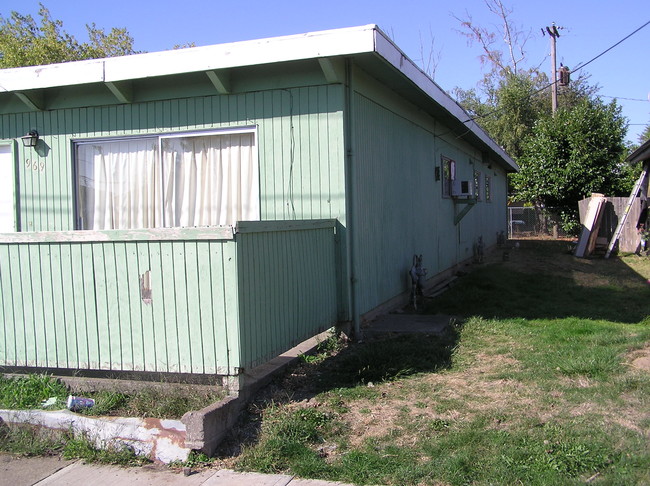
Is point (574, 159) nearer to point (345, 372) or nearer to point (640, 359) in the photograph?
point (640, 359)

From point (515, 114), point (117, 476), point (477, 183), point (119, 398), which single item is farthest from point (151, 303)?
point (515, 114)

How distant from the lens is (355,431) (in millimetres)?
3977

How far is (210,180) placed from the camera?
680cm

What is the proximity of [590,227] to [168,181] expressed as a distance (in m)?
12.1

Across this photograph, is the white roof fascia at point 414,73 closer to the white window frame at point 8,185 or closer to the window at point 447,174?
the window at point 447,174

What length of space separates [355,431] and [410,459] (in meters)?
0.56

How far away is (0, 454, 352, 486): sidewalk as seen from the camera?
3.45 meters

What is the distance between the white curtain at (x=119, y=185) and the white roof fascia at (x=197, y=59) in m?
0.89

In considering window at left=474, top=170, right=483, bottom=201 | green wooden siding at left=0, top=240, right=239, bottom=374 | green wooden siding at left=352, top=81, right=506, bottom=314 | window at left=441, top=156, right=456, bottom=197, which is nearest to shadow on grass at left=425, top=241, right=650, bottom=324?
green wooden siding at left=352, top=81, right=506, bottom=314

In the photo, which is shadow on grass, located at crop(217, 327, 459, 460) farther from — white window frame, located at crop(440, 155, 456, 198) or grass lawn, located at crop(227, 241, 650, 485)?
white window frame, located at crop(440, 155, 456, 198)

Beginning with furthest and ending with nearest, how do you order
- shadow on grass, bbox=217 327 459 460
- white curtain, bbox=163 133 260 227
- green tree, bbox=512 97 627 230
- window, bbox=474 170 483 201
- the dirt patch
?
green tree, bbox=512 97 627 230
window, bbox=474 170 483 201
white curtain, bbox=163 133 260 227
the dirt patch
shadow on grass, bbox=217 327 459 460

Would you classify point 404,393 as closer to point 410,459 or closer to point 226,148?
point 410,459

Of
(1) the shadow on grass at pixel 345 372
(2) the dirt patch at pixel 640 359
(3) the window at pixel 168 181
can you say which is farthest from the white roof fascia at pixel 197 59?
(2) the dirt patch at pixel 640 359

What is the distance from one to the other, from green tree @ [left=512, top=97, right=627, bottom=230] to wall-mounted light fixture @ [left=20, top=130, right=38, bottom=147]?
1642cm
